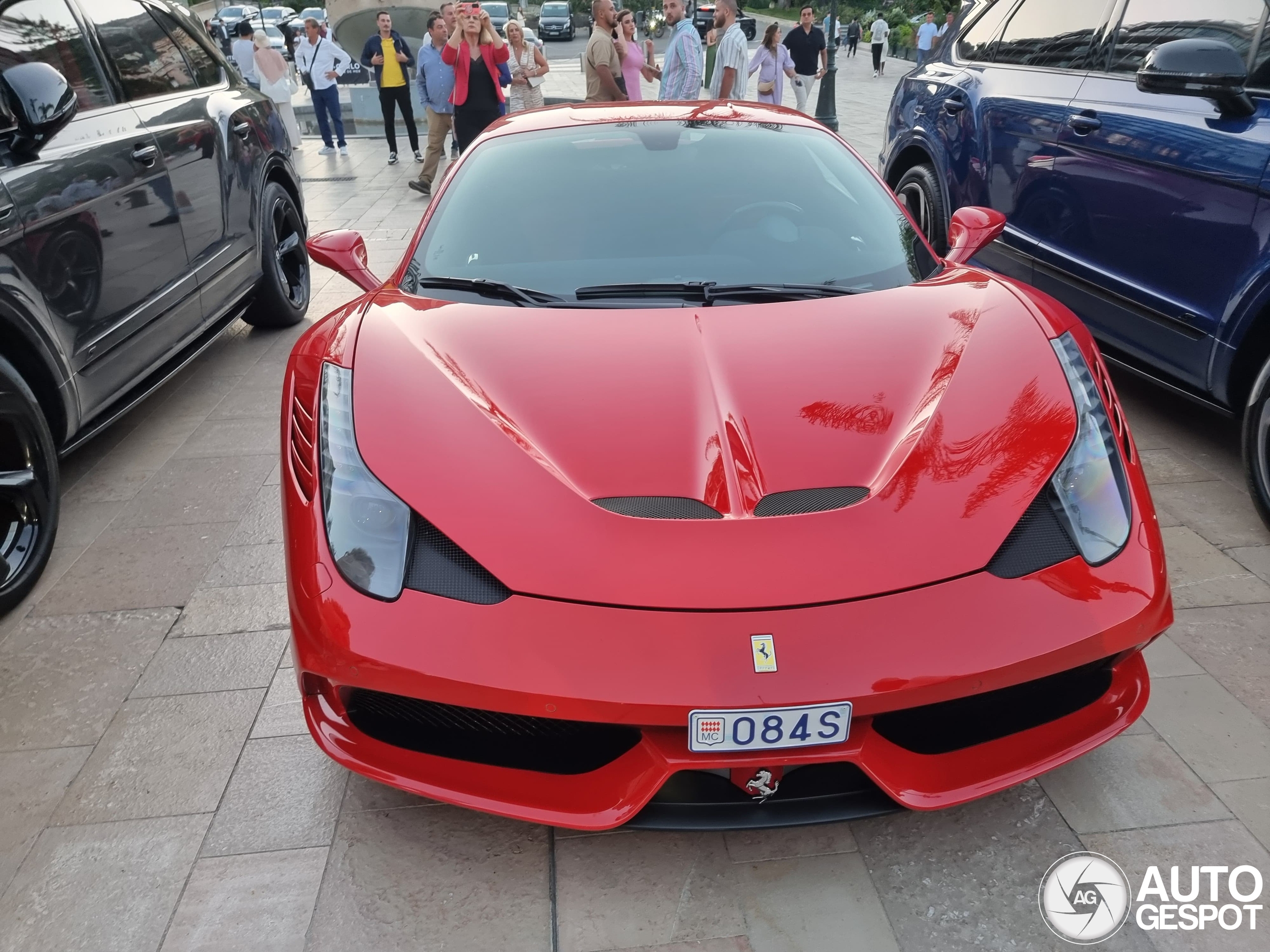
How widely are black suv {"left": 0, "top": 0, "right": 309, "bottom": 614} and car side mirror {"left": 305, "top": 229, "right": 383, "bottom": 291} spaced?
3.15 feet

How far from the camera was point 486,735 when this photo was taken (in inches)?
72.4

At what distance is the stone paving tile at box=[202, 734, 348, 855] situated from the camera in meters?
2.07

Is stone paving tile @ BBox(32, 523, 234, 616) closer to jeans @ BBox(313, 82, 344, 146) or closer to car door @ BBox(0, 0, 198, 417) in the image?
car door @ BBox(0, 0, 198, 417)

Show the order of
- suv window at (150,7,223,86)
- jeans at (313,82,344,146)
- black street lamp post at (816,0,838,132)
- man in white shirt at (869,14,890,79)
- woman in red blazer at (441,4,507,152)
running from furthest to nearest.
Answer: man in white shirt at (869,14,890,79)
black street lamp post at (816,0,838,132)
jeans at (313,82,344,146)
woman in red blazer at (441,4,507,152)
suv window at (150,7,223,86)

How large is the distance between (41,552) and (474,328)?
169 cm

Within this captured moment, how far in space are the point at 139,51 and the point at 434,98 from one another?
17.4 ft

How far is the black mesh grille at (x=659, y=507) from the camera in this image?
1872 mm

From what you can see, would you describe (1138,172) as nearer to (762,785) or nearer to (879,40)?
(762,785)

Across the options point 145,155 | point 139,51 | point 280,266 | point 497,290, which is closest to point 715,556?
point 497,290

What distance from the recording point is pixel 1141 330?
3672mm

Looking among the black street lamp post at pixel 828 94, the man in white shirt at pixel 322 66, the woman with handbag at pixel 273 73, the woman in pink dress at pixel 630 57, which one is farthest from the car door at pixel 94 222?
the black street lamp post at pixel 828 94

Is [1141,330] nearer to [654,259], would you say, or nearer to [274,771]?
[654,259]

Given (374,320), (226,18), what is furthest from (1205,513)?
(226,18)

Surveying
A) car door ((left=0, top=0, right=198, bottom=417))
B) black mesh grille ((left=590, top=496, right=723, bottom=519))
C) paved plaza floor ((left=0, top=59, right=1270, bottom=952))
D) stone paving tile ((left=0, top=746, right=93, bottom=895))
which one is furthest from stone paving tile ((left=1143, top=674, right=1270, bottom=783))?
car door ((left=0, top=0, right=198, bottom=417))
